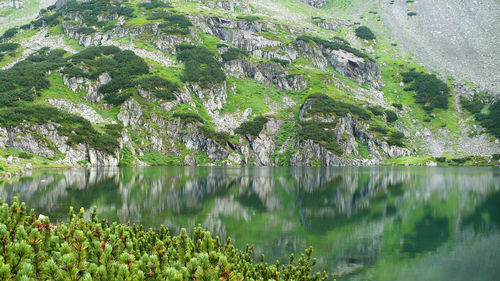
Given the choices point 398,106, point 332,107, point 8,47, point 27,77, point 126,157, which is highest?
point 8,47

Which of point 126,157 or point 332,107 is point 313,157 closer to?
point 332,107

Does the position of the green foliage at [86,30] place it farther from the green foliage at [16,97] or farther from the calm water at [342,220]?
the calm water at [342,220]

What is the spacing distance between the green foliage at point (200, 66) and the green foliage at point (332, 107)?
51.5 metres

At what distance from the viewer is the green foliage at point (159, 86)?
493ft

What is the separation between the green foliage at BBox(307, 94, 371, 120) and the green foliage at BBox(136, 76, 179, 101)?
70.1 metres

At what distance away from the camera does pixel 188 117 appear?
149m

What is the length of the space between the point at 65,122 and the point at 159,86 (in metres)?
49.3

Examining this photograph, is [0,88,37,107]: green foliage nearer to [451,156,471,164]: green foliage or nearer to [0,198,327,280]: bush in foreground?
[0,198,327,280]: bush in foreground

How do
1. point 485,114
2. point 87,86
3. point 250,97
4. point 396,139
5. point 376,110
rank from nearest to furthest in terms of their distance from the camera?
point 87,86
point 396,139
point 485,114
point 376,110
point 250,97

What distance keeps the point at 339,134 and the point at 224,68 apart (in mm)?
78954

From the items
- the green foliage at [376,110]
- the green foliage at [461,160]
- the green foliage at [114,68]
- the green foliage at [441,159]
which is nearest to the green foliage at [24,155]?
the green foliage at [114,68]

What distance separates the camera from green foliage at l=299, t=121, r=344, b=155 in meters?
151

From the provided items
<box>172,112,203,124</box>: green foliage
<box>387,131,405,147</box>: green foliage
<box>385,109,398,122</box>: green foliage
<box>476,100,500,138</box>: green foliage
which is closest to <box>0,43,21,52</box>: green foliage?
<box>172,112,203,124</box>: green foliage

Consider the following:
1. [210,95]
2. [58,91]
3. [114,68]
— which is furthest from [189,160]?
[58,91]
